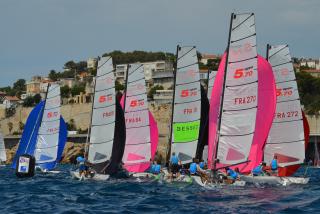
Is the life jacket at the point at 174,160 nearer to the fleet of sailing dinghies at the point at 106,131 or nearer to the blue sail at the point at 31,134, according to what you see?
the fleet of sailing dinghies at the point at 106,131

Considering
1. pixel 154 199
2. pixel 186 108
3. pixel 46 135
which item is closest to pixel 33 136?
pixel 46 135

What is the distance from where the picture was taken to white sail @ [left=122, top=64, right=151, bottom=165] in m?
38.5

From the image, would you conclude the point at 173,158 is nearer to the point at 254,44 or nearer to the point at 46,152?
the point at 254,44

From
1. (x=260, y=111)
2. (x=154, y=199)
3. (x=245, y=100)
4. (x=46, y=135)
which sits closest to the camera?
(x=154, y=199)

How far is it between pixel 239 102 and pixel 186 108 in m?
7.90

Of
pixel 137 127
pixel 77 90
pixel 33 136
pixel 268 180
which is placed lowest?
pixel 268 180

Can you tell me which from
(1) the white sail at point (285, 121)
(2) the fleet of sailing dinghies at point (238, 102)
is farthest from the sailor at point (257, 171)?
Result: (2) the fleet of sailing dinghies at point (238, 102)

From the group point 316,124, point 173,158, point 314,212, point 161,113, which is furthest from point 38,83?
point 314,212

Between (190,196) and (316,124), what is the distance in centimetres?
7023

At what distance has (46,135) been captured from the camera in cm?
4481

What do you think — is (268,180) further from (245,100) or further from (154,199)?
(154,199)

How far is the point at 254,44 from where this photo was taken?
28562 mm

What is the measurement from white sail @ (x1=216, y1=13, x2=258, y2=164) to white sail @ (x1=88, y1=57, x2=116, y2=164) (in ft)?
31.6

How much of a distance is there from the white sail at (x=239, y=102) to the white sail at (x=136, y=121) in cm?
1039
